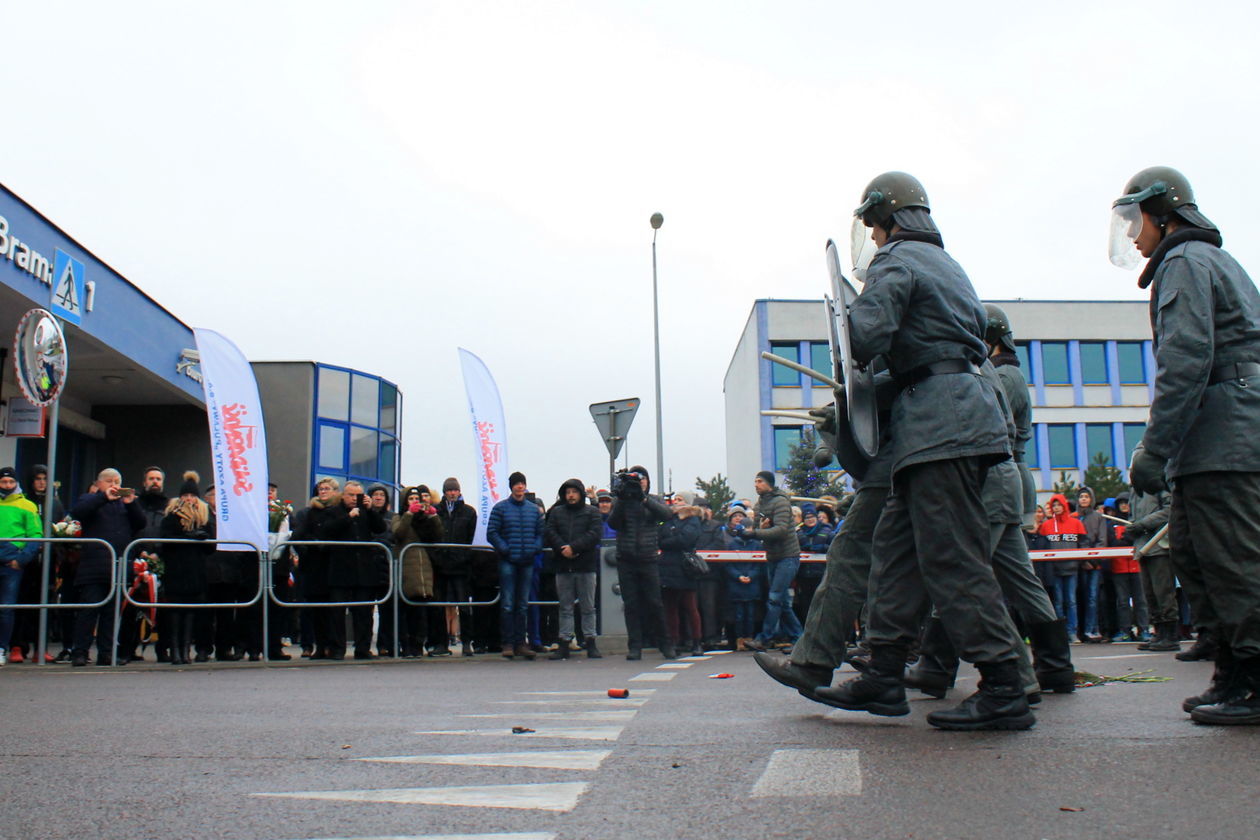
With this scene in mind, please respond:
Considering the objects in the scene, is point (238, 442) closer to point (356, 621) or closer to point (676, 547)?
point (356, 621)

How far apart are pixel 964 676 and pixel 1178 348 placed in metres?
4.26

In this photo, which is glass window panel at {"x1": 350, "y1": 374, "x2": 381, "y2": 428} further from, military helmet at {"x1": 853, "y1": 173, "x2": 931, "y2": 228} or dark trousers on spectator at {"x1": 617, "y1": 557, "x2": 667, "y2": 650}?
military helmet at {"x1": 853, "y1": 173, "x2": 931, "y2": 228}

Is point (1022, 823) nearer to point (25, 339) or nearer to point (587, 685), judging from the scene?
point (587, 685)

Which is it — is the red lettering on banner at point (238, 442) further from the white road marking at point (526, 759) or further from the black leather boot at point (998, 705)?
the black leather boot at point (998, 705)

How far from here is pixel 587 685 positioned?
8.66 metres

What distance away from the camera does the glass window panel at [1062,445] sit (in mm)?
56750

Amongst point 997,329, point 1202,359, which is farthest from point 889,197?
Answer: point 997,329

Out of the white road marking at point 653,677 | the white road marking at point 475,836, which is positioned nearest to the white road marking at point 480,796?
the white road marking at point 475,836

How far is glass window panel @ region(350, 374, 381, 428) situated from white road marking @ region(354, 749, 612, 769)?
95.5 feet

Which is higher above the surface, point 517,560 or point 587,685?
point 517,560

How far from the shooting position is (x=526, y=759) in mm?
4145

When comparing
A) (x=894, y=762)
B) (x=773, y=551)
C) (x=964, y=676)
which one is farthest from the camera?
(x=773, y=551)

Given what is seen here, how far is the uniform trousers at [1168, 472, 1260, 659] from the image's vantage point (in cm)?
460

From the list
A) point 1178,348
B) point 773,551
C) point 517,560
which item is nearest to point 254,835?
point 1178,348
